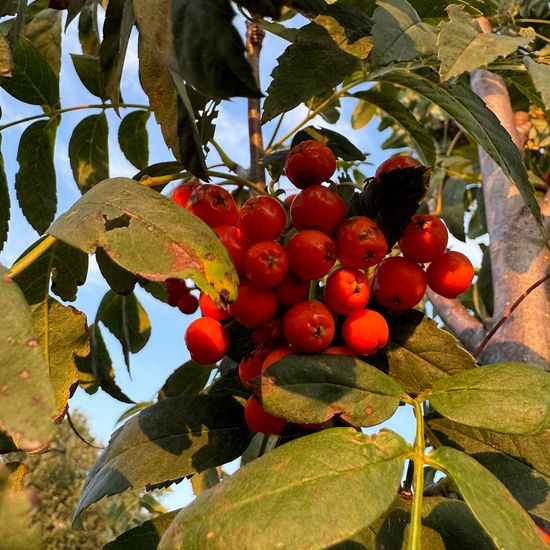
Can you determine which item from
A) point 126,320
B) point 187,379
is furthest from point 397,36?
point 126,320

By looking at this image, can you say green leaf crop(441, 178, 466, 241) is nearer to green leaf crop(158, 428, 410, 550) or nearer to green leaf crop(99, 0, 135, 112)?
green leaf crop(99, 0, 135, 112)

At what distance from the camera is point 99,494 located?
83cm

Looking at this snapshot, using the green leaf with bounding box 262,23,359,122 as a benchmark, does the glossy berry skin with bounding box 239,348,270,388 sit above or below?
below

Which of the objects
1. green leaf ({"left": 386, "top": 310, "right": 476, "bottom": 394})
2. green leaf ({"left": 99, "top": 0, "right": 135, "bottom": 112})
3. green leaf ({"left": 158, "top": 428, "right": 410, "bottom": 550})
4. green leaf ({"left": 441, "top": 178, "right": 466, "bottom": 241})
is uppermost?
green leaf ({"left": 99, "top": 0, "right": 135, "bottom": 112})

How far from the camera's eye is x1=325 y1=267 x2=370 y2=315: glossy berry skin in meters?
0.82

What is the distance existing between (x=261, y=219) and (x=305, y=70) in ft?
0.64

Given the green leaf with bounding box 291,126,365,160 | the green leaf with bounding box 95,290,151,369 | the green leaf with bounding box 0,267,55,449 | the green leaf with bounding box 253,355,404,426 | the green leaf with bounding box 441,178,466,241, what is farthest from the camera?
the green leaf with bounding box 441,178,466,241

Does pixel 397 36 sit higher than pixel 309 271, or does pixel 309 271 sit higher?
pixel 397 36

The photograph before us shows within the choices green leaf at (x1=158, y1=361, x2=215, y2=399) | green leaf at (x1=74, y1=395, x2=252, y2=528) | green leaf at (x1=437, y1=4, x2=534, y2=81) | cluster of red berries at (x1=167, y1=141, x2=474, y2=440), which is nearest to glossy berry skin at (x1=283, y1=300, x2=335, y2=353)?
cluster of red berries at (x1=167, y1=141, x2=474, y2=440)

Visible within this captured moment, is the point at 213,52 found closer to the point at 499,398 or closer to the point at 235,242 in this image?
the point at 235,242

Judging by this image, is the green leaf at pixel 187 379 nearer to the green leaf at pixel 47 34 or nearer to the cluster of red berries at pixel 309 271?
the cluster of red berries at pixel 309 271

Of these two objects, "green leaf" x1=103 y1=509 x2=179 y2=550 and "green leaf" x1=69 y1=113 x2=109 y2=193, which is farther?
"green leaf" x1=69 y1=113 x2=109 y2=193

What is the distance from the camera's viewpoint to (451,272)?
90 cm

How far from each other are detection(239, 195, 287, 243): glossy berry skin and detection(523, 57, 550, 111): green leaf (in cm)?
39
